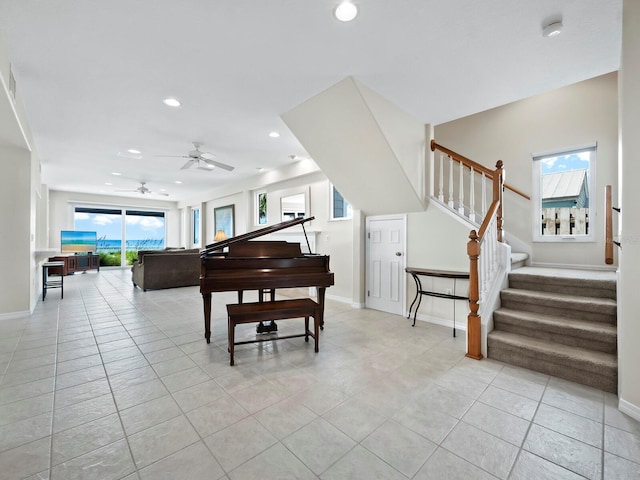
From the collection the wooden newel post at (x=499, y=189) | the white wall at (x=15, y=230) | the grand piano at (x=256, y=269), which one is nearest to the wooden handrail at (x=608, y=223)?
the wooden newel post at (x=499, y=189)

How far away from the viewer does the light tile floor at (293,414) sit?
1486mm

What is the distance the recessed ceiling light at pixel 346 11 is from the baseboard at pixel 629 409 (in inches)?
130

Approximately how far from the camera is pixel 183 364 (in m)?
2.67

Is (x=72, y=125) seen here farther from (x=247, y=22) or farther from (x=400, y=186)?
(x=400, y=186)

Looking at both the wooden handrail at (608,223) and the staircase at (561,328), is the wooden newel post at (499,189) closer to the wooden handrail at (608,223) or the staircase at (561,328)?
the staircase at (561,328)

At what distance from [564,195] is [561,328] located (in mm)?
2656

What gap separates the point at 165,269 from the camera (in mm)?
6473

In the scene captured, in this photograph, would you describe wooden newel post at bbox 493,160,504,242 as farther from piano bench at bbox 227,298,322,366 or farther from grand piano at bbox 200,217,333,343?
piano bench at bbox 227,298,322,366

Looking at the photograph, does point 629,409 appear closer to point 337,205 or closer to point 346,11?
point 346,11

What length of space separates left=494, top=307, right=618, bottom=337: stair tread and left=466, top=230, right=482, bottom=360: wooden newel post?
35 centimetres

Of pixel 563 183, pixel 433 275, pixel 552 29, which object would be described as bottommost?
pixel 433 275

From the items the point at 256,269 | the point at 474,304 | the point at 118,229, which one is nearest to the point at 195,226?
the point at 118,229

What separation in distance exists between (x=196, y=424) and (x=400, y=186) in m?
3.45

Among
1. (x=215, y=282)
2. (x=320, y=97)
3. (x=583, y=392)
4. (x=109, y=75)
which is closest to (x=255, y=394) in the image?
(x=215, y=282)
